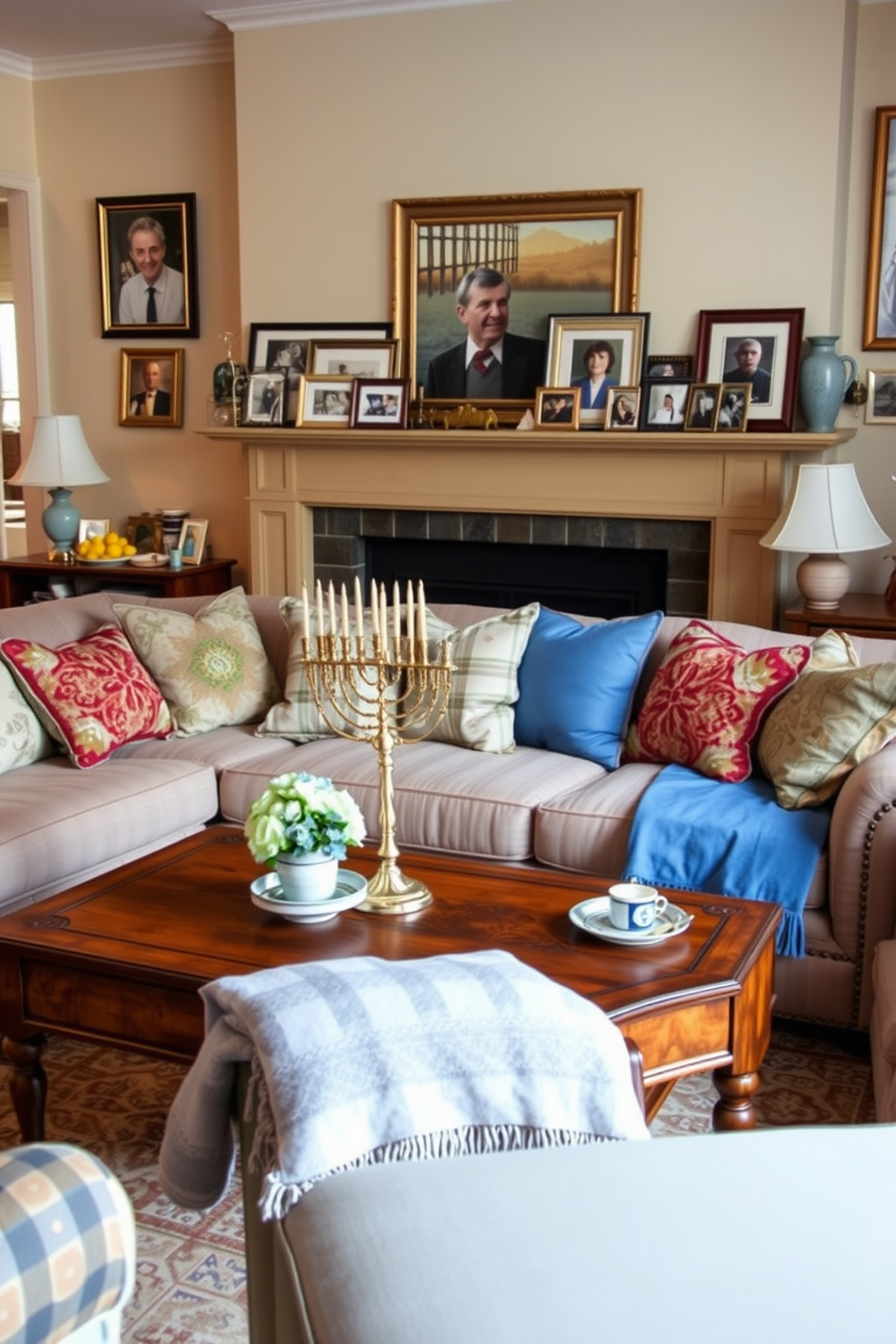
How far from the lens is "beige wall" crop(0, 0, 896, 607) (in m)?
4.52

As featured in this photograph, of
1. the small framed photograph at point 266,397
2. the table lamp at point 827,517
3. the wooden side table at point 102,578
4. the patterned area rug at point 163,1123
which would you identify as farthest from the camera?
the wooden side table at point 102,578

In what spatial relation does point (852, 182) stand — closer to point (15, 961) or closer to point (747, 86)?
point (747, 86)

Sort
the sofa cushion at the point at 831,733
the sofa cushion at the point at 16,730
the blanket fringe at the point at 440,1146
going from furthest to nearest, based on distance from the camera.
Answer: the sofa cushion at the point at 16,730, the sofa cushion at the point at 831,733, the blanket fringe at the point at 440,1146

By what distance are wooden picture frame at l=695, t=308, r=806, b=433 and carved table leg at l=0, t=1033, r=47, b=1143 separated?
10.8ft

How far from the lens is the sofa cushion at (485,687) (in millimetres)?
3584

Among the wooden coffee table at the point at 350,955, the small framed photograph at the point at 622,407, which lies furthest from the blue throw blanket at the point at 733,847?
the small framed photograph at the point at 622,407

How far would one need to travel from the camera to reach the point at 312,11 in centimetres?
503

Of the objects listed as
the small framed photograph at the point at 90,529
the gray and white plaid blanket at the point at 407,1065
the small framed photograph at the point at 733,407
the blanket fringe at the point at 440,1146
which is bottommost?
the blanket fringe at the point at 440,1146

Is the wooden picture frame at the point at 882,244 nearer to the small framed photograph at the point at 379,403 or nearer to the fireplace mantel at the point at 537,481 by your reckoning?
the fireplace mantel at the point at 537,481

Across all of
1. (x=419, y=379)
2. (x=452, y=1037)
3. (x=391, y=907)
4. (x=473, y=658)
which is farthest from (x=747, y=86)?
(x=452, y=1037)

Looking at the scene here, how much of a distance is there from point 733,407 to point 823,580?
2.34 ft

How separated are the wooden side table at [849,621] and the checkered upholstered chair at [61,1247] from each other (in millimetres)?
3369

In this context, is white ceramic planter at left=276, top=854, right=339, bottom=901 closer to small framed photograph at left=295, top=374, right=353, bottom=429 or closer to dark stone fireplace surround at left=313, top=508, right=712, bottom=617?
dark stone fireplace surround at left=313, top=508, right=712, bottom=617

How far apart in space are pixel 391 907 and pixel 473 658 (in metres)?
1.28
